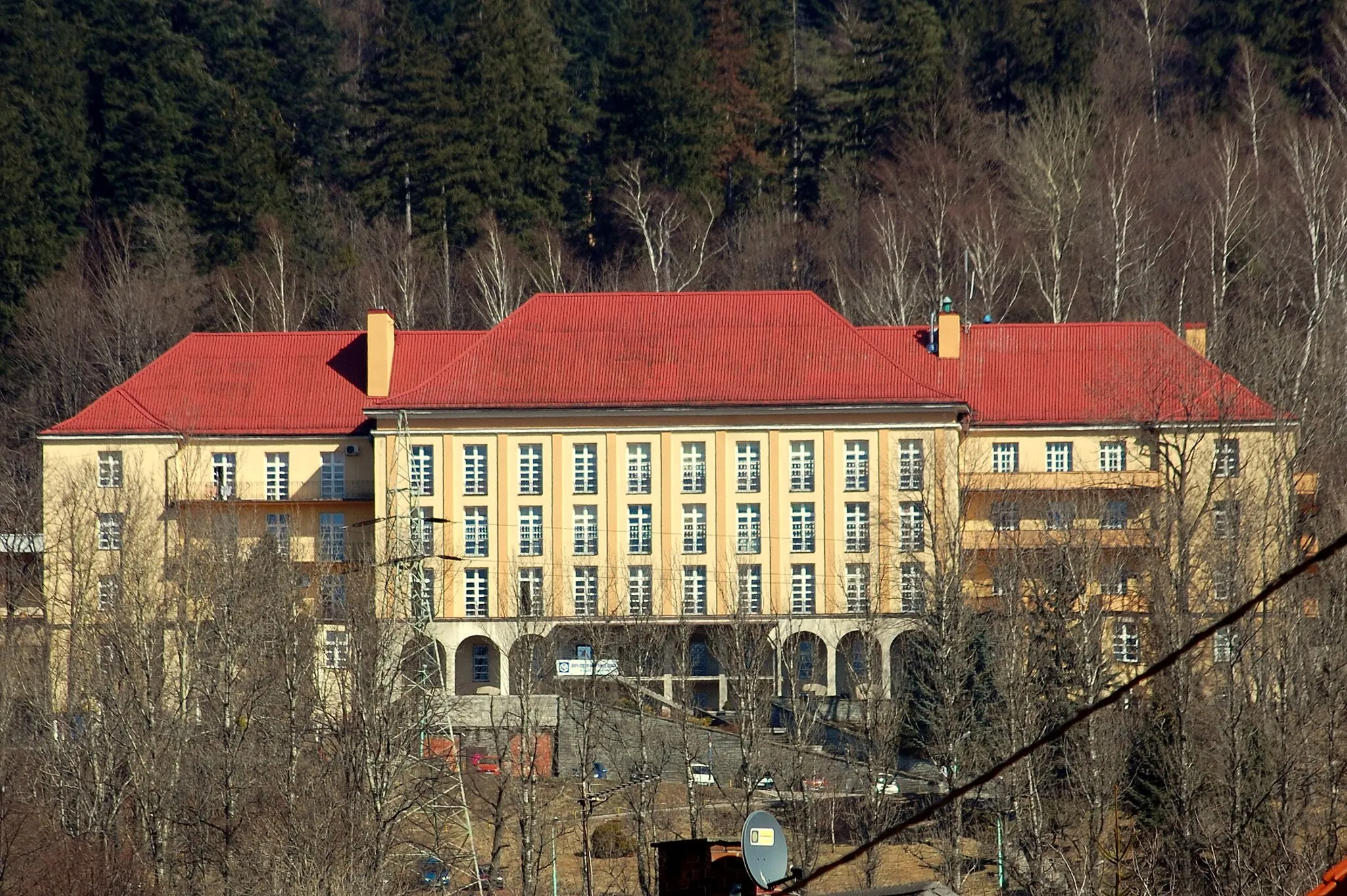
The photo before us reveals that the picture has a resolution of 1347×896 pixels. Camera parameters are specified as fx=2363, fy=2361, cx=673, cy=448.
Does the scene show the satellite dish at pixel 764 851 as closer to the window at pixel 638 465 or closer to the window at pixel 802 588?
the window at pixel 802 588

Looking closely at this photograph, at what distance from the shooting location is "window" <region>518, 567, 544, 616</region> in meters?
70.2

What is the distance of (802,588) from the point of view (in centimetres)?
7556

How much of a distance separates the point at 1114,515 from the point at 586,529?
1689cm

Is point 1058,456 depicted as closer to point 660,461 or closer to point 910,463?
point 910,463

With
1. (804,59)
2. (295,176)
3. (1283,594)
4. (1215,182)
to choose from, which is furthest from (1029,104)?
(1283,594)

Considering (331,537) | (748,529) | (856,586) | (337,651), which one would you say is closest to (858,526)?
(856,586)

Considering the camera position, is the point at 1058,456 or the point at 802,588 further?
the point at 1058,456

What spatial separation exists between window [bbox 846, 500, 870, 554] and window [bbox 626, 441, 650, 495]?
6.62 meters

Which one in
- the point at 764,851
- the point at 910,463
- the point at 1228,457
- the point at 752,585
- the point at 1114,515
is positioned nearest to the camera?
the point at 764,851

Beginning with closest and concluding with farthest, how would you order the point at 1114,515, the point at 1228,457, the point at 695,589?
the point at 1228,457 → the point at 1114,515 → the point at 695,589

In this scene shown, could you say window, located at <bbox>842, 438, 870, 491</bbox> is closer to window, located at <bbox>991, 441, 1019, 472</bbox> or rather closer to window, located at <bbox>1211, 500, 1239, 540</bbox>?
window, located at <bbox>991, 441, 1019, 472</bbox>

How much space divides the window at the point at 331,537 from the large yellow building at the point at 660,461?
8 centimetres

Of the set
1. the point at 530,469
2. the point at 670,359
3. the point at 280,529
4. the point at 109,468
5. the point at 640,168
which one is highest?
the point at 640,168

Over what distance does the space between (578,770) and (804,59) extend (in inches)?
2565
